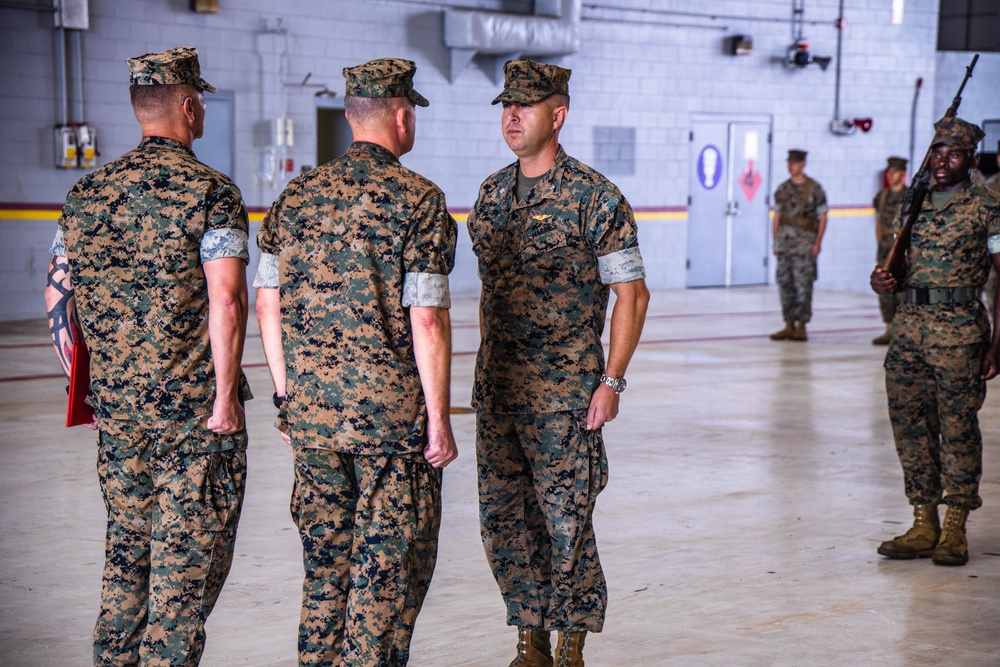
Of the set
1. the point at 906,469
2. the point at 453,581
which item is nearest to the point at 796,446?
the point at 906,469

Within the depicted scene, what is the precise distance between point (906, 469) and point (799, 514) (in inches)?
25.9

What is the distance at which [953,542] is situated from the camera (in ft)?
16.3

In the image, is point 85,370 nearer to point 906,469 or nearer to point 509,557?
point 509,557

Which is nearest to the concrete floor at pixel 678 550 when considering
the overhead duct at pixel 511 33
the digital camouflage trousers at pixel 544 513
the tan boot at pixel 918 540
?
the tan boot at pixel 918 540

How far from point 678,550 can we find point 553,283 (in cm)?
181

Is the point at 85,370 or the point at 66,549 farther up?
the point at 85,370

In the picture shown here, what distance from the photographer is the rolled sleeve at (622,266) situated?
3.51m

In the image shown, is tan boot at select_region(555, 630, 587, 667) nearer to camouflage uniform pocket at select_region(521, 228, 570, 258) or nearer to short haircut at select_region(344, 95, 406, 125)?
camouflage uniform pocket at select_region(521, 228, 570, 258)

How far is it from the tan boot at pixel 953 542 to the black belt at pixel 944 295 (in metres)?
0.79

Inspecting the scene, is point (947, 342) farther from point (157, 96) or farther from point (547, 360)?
point (157, 96)

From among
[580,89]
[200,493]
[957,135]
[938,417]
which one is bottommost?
[938,417]

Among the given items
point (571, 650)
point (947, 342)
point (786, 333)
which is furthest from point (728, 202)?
point (571, 650)

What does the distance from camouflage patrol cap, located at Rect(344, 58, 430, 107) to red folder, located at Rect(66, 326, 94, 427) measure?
37.6 inches

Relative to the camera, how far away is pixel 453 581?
15.2ft
